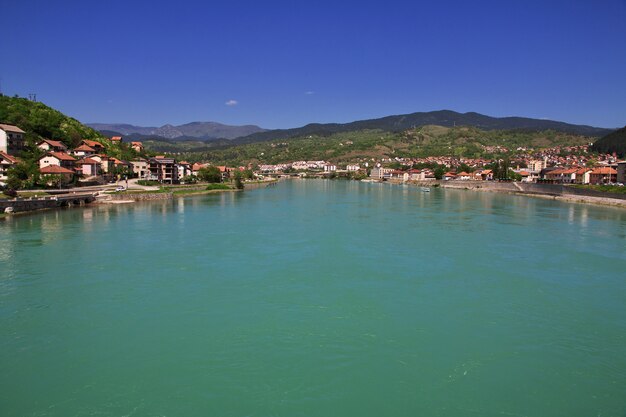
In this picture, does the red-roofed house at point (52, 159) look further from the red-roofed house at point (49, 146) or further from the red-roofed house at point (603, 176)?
the red-roofed house at point (603, 176)

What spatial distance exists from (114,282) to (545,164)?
46402mm

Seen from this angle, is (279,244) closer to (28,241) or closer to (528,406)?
(28,241)

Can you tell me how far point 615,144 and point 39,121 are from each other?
57266 mm

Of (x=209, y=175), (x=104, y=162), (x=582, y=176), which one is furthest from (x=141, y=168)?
(x=582, y=176)

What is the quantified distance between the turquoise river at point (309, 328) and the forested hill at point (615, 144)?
1883 inches

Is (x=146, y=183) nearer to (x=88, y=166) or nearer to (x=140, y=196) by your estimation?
(x=88, y=166)

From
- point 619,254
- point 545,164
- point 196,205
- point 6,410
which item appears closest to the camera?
point 6,410

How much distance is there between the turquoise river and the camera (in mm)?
3512

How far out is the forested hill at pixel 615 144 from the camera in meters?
47.8

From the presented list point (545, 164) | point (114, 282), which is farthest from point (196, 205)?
point (545, 164)

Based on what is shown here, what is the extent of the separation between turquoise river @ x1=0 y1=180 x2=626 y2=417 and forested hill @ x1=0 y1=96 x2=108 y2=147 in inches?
707

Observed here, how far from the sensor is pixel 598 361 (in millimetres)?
4129

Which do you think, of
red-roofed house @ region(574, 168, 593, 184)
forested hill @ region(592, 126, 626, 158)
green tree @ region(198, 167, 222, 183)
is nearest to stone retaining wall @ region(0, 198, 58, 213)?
green tree @ region(198, 167, 222, 183)

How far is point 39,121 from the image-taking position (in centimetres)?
2478
